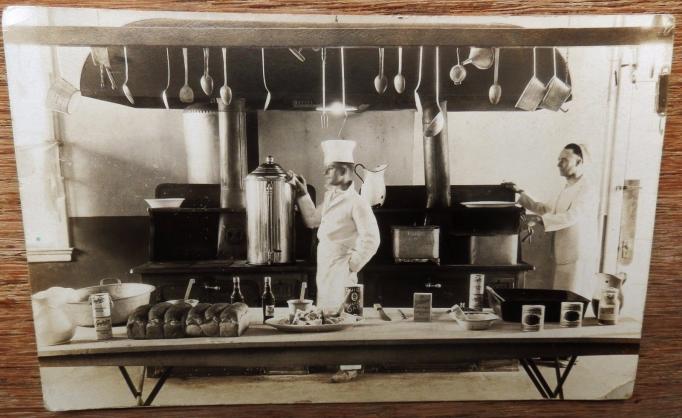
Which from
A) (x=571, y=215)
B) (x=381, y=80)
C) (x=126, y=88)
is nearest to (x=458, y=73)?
(x=381, y=80)

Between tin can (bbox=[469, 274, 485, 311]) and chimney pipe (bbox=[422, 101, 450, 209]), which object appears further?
tin can (bbox=[469, 274, 485, 311])

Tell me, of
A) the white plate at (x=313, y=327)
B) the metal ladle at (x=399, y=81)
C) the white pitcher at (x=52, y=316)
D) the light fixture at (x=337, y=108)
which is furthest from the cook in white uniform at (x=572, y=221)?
the white pitcher at (x=52, y=316)

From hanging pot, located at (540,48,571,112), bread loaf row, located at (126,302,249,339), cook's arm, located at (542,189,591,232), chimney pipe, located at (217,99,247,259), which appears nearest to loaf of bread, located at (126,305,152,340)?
bread loaf row, located at (126,302,249,339)

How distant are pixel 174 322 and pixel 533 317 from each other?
1.34m

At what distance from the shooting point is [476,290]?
5.45 feet

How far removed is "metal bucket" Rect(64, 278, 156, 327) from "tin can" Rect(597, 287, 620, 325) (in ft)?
5.69

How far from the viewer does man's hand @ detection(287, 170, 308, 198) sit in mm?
1561

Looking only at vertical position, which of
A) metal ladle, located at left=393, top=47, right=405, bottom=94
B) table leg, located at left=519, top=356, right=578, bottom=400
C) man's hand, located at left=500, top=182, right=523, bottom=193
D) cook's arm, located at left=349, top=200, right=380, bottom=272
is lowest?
table leg, located at left=519, top=356, right=578, bottom=400

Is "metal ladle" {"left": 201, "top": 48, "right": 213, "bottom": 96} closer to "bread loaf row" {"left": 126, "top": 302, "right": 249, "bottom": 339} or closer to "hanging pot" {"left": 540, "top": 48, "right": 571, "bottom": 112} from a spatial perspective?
"bread loaf row" {"left": 126, "top": 302, "right": 249, "bottom": 339}

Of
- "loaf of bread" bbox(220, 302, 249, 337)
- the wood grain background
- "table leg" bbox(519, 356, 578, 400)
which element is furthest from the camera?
"table leg" bbox(519, 356, 578, 400)

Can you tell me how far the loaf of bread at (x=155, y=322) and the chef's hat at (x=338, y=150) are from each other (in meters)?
0.82

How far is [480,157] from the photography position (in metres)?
1.56

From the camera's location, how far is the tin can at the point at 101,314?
151cm

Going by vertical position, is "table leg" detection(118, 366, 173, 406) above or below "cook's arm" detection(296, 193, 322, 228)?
below
